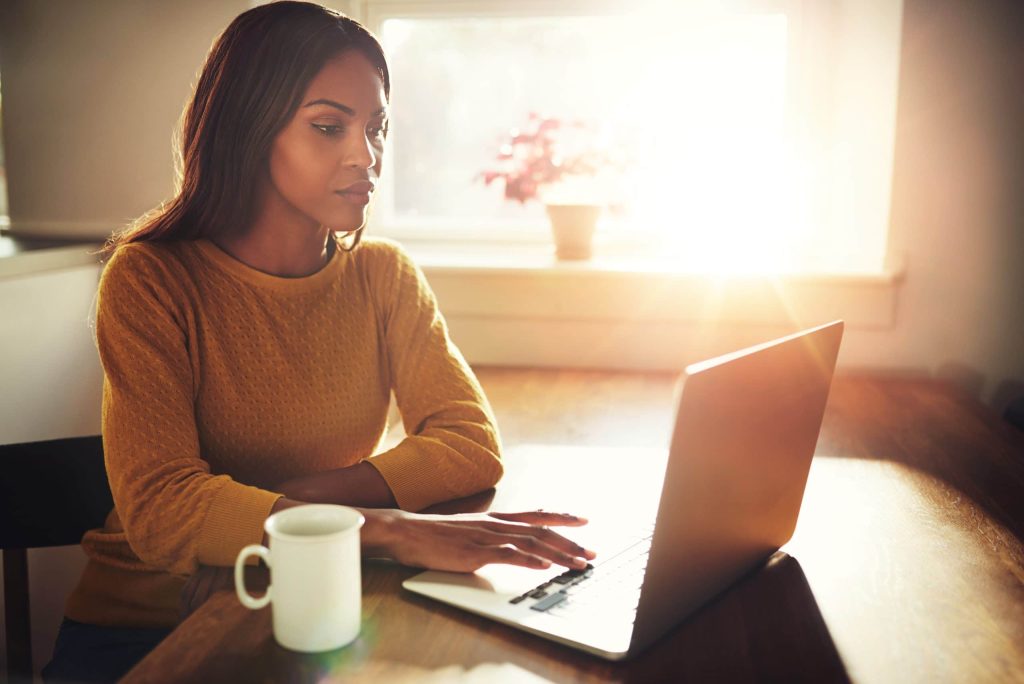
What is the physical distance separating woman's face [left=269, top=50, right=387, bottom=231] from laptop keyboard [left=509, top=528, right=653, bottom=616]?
25.3 inches

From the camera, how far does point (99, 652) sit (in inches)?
45.2

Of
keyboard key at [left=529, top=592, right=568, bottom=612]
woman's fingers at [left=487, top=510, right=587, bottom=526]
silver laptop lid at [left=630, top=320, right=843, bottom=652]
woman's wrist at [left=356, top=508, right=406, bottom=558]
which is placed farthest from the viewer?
woman's fingers at [left=487, top=510, right=587, bottom=526]

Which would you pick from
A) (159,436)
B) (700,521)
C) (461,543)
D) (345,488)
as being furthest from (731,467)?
(159,436)

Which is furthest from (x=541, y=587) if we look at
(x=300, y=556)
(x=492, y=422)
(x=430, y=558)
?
(x=492, y=422)

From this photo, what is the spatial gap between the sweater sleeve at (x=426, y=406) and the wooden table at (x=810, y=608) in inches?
2.0

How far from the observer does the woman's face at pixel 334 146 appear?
4.10ft

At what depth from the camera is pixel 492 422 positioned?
1304mm

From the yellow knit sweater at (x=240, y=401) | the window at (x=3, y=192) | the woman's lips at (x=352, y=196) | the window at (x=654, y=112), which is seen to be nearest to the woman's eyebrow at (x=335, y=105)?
the woman's lips at (x=352, y=196)

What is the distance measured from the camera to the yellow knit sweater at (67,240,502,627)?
0.99 metres

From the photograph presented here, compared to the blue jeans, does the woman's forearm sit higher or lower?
higher

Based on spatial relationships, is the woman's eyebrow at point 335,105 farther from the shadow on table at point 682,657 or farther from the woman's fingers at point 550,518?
Answer: the shadow on table at point 682,657

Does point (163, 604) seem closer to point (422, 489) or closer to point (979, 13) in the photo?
point (422, 489)

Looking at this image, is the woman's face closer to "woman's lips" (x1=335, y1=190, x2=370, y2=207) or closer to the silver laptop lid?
"woman's lips" (x1=335, y1=190, x2=370, y2=207)

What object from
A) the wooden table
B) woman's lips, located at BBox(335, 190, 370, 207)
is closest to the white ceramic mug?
the wooden table
